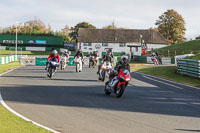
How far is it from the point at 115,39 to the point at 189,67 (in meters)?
85.7

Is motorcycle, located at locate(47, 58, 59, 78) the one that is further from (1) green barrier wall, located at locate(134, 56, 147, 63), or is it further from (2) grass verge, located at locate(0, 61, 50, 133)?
(1) green barrier wall, located at locate(134, 56, 147, 63)

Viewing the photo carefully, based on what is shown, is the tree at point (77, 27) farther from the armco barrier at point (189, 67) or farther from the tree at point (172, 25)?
the armco barrier at point (189, 67)

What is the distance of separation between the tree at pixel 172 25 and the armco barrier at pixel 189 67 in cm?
8423

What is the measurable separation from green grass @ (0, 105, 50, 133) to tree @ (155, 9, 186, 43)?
105296 millimetres

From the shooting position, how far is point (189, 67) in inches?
1041

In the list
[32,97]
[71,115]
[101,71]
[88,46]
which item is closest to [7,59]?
[101,71]

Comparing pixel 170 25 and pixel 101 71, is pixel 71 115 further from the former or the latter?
pixel 170 25

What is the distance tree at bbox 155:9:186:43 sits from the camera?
110 metres

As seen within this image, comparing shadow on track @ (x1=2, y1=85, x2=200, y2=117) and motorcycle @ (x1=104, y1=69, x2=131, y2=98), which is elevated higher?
motorcycle @ (x1=104, y1=69, x2=131, y2=98)

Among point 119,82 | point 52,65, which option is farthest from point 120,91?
point 52,65

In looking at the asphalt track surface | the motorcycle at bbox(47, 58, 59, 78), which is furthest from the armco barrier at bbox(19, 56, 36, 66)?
the asphalt track surface

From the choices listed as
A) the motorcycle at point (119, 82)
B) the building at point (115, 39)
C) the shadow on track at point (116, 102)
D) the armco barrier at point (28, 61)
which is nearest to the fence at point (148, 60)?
the armco barrier at point (28, 61)

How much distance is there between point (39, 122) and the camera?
857 centimetres

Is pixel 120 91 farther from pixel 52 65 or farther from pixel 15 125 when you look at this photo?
pixel 52 65
